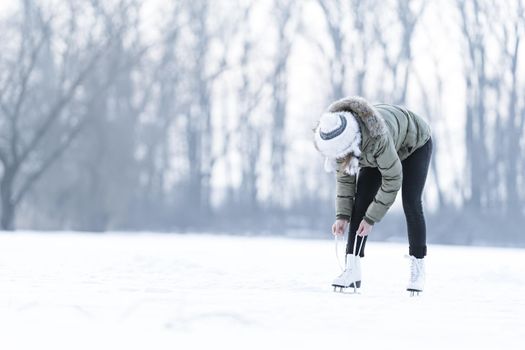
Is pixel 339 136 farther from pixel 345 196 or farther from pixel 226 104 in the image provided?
pixel 226 104

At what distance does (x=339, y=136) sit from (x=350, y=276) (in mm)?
779

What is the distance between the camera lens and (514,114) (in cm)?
1742

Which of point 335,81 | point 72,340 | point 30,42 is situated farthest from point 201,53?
point 72,340

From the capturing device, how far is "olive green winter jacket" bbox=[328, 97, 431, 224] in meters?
3.21


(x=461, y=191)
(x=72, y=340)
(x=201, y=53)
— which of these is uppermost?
(x=201, y=53)

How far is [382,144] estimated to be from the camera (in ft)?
10.5

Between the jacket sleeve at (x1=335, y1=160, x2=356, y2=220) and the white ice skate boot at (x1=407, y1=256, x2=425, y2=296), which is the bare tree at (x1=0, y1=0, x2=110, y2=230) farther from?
the white ice skate boot at (x1=407, y1=256, x2=425, y2=296)

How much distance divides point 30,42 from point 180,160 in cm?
626

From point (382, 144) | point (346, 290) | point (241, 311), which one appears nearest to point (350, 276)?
point (346, 290)

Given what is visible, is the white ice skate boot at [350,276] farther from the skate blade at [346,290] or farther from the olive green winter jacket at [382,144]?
the olive green winter jacket at [382,144]

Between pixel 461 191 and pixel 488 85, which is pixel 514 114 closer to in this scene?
pixel 488 85

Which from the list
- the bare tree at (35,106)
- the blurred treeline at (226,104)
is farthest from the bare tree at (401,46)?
the bare tree at (35,106)

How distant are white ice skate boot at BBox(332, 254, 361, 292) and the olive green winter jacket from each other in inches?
7.5

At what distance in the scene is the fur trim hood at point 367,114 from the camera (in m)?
3.17
